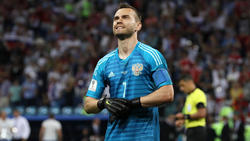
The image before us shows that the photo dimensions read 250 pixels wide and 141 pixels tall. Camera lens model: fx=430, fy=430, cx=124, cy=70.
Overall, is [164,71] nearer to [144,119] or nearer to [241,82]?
[144,119]

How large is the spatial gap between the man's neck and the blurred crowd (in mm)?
9649

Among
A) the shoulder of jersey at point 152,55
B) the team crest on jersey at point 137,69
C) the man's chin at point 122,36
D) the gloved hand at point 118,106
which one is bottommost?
the gloved hand at point 118,106

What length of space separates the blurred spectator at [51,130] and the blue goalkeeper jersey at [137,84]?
33.9ft

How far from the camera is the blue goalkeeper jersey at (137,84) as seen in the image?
3848mm

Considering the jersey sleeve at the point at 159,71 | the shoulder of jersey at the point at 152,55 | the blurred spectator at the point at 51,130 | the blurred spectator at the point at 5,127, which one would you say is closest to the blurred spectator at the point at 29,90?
the blurred spectator at the point at 5,127

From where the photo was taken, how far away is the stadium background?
581 inches

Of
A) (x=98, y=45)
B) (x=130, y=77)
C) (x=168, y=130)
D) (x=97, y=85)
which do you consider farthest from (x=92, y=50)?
(x=130, y=77)

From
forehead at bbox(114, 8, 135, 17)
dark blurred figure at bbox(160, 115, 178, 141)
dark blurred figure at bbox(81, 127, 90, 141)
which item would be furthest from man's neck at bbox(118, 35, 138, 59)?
dark blurred figure at bbox(81, 127, 90, 141)

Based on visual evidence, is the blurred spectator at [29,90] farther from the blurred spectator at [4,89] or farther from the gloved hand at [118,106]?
the gloved hand at [118,106]

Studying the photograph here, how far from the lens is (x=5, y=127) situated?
14719 mm

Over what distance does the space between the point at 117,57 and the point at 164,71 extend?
0.54m

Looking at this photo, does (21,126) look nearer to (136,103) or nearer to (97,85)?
(97,85)

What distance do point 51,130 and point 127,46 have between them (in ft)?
34.4

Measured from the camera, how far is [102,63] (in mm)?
4207
